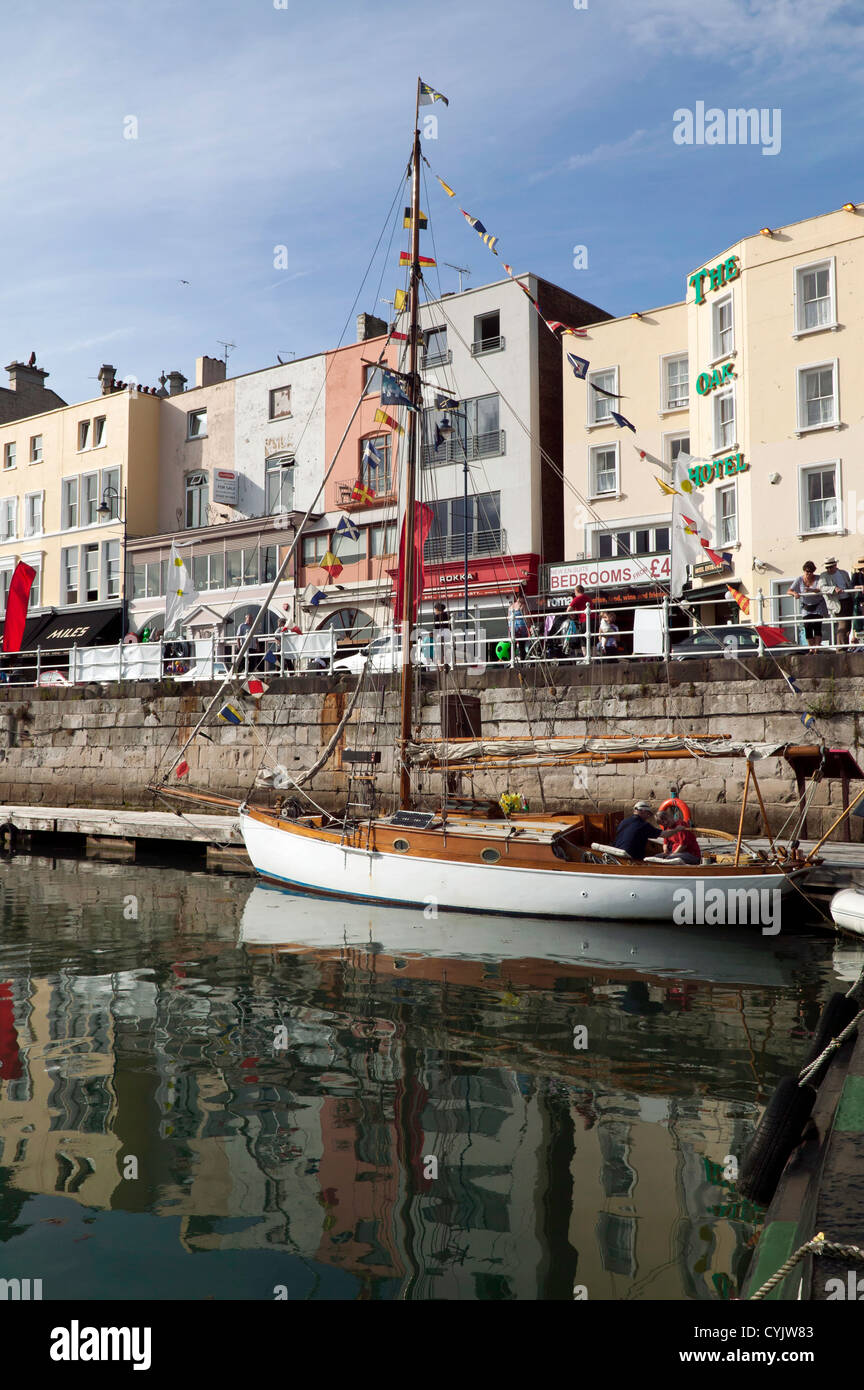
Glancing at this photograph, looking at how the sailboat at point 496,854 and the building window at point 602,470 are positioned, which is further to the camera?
the building window at point 602,470

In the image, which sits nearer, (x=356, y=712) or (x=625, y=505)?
(x=356, y=712)

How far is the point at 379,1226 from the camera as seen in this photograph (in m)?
5.33

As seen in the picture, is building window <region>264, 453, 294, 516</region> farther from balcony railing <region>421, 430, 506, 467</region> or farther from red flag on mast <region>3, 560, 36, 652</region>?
red flag on mast <region>3, 560, 36, 652</region>

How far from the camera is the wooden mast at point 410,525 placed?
52.2ft

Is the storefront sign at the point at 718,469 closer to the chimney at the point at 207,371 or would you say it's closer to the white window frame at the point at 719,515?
the white window frame at the point at 719,515

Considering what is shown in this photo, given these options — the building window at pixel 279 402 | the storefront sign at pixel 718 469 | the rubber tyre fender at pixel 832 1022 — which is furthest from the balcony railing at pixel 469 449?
the rubber tyre fender at pixel 832 1022

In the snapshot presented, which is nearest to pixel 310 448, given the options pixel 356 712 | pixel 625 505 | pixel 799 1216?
pixel 625 505

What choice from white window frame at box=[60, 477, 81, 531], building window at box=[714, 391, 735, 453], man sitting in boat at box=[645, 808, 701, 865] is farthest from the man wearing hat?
white window frame at box=[60, 477, 81, 531]

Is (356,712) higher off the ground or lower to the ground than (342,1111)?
higher

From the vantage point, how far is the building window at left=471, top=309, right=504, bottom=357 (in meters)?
30.7

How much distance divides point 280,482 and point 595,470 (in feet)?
37.4
